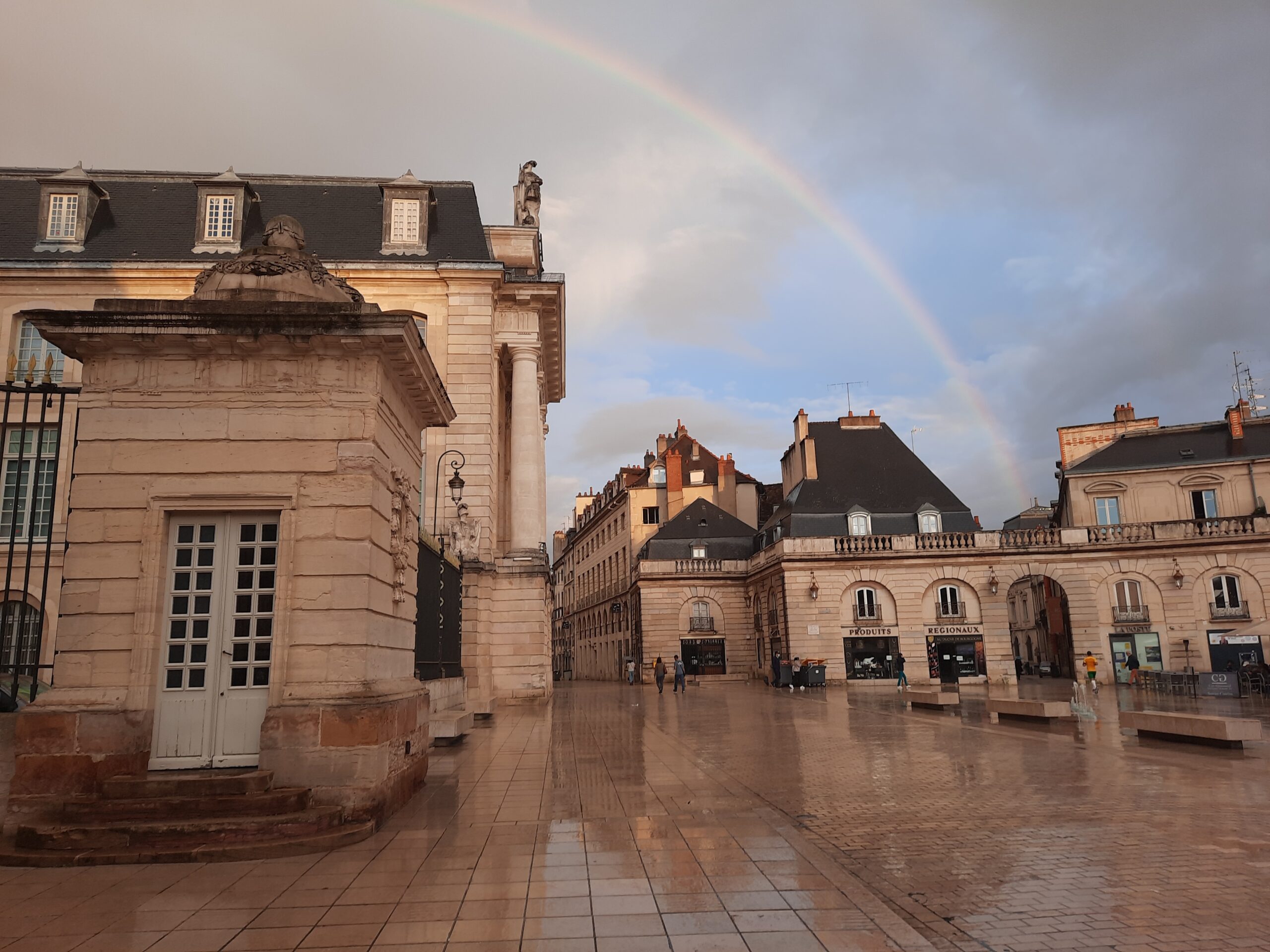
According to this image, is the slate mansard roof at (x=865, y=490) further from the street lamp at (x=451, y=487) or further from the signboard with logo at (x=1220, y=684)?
the street lamp at (x=451, y=487)

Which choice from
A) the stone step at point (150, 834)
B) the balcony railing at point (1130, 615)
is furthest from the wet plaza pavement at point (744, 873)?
the balcony railing at point (1130, 615)

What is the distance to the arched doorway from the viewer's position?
4362cm

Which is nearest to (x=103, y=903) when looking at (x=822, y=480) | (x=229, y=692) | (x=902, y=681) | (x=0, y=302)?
(x=229, y=692)

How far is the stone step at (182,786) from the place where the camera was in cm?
656

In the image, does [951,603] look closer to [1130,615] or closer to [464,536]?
[1130,615]

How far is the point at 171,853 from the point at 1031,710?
15145 millimetres

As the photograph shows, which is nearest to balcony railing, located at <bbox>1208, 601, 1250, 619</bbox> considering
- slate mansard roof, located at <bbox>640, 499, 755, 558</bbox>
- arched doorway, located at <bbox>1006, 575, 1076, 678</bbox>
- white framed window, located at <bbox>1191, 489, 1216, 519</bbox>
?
white framed window, located at <bbox>1191, 489, 1216, 519</bbox>

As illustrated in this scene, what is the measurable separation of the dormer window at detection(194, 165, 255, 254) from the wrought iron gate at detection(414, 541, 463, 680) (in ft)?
47.8

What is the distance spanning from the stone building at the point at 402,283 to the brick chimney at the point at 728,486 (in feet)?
103

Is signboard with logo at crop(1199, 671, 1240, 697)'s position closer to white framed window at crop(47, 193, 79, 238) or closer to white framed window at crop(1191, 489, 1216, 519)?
white framed window at crop(1191, 489, 1216, 519)

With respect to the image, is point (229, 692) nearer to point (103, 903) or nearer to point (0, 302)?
point (103, 903)

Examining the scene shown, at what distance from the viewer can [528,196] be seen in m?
30.6

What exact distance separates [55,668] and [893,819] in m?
6.98

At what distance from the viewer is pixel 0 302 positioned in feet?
79.2
